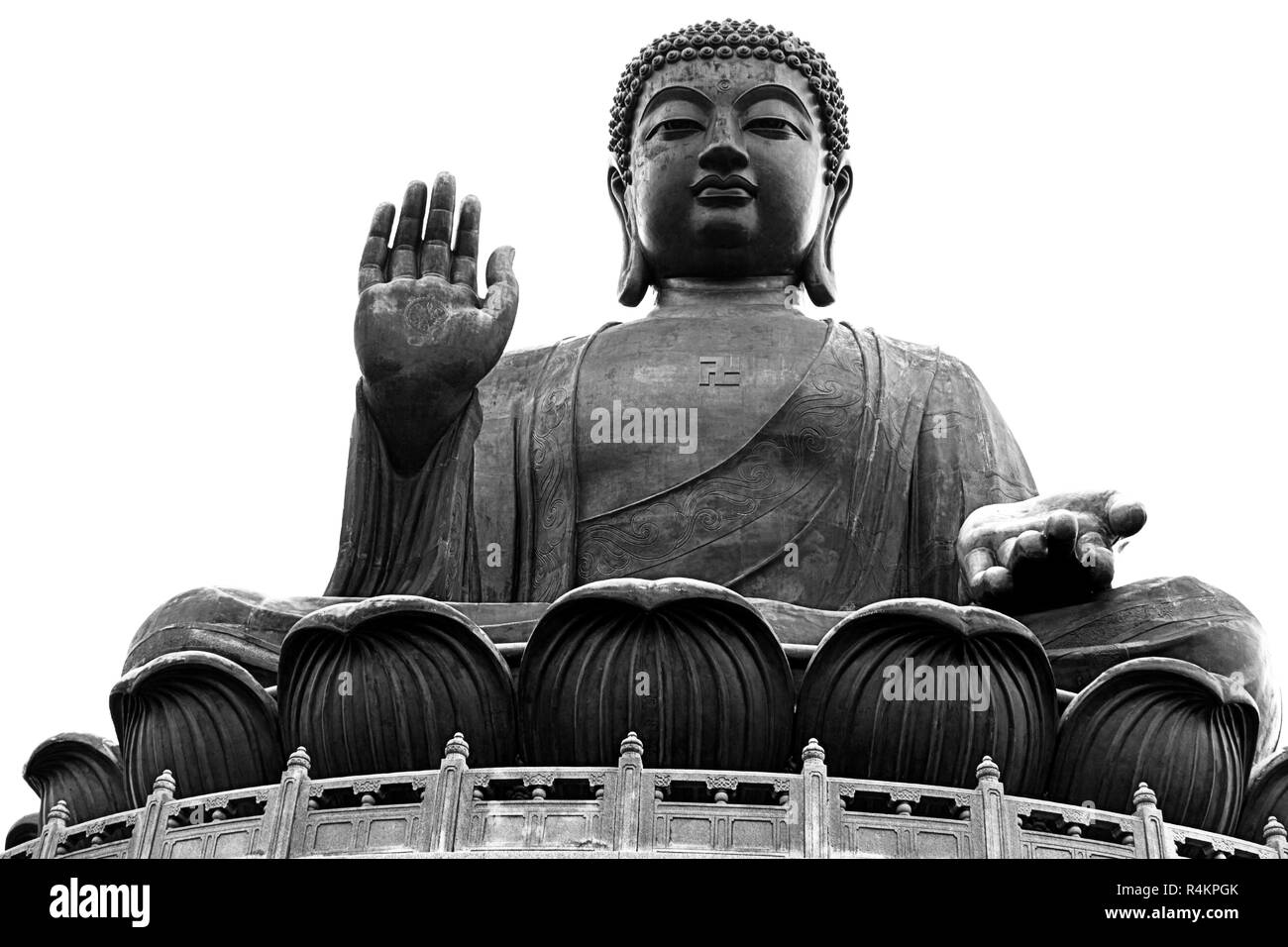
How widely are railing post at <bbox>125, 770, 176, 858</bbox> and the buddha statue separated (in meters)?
0.45

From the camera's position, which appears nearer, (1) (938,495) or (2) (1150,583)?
(2) (1150,583)

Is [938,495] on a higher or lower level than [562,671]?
higher

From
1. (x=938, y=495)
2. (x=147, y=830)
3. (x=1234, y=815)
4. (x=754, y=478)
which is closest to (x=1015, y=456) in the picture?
(x=938, y=495)

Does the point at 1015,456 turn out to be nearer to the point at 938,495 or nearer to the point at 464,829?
the point at 938,495

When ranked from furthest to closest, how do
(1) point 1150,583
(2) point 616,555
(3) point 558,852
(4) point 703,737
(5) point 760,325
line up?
(5) point 760,325
(2) point 616,555
(1) point 1150,583
(4) point 703,737
(3) point 558,852

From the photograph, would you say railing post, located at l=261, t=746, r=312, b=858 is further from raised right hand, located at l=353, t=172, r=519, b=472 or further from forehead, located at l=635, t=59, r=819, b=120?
forehead, located at l=635, t=59, r=819, b=120

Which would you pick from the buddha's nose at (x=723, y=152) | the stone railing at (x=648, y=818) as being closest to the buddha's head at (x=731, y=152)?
the buddha's nose at (x=723, y=152)

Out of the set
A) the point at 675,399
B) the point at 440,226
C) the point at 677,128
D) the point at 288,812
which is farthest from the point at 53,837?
the point at 677,128

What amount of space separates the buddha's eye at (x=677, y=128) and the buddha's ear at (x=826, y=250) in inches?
35.6

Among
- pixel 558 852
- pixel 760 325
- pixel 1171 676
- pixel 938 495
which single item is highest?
pixel 760 325

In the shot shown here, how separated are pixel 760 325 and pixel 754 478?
1039 millimetres

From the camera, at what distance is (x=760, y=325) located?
514 inches

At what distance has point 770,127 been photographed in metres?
13.3

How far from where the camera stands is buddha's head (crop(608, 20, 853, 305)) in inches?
521
